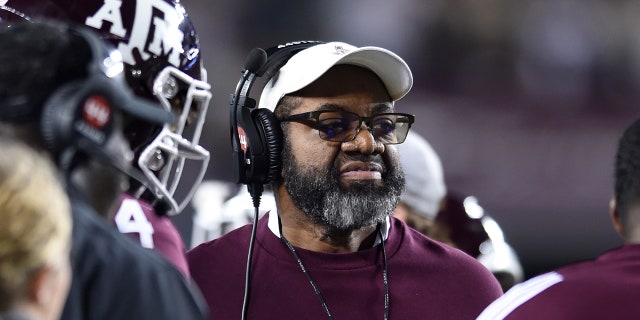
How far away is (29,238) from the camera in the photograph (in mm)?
1070

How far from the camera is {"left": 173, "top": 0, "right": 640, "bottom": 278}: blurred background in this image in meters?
7.16

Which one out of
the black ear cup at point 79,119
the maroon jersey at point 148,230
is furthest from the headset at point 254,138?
the black ear cup at point 79,119

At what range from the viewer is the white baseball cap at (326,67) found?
2.58m

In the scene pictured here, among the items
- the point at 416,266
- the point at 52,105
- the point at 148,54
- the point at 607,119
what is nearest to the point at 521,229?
the point at 607,119

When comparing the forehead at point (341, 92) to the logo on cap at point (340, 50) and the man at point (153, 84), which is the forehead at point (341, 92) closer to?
the logo on cap at point (340, 50)

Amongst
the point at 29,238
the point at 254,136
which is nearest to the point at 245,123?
the point at 254,136

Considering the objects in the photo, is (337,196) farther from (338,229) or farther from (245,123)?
(245,123)

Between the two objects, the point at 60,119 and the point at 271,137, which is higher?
the point at 60,119

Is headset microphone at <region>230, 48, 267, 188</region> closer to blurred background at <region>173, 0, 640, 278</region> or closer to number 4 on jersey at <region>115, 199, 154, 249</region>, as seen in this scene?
number 4 on jersey at <region>115, 199, 154, 249</region>

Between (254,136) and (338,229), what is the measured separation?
298 mm

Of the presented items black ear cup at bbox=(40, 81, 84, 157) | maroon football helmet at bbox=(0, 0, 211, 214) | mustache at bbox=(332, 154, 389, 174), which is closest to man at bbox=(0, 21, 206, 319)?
black ear cup at bbox=(40, 81, 84, 157)

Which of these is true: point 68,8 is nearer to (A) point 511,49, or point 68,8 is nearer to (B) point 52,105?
(B) point 52,105

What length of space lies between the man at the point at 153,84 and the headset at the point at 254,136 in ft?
0.36

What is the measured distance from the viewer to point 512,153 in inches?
289
